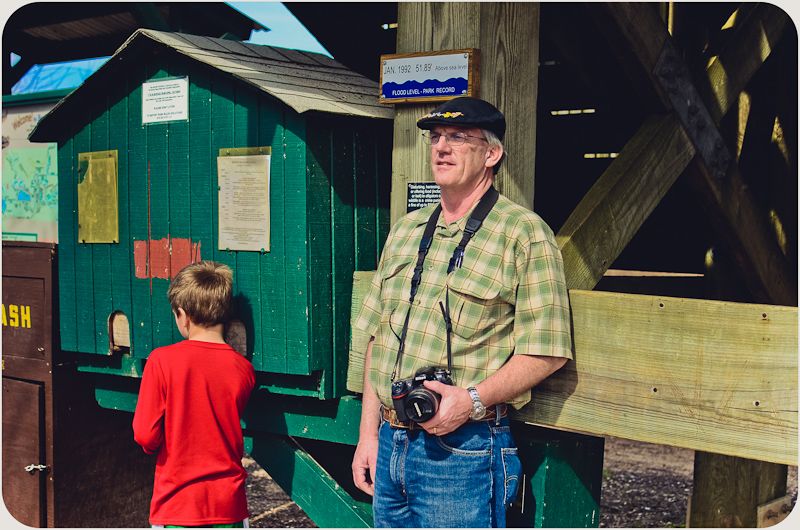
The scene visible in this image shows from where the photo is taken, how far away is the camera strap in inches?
115

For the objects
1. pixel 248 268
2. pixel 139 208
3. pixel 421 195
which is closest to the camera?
pixel 421 195

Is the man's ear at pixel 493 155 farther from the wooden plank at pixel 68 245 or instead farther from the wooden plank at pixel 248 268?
the wooden plank at pixel 68 245

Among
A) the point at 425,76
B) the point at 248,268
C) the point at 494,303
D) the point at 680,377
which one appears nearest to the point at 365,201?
the point at 248,268

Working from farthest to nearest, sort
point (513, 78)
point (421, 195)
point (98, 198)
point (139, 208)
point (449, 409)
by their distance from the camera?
point (98, 198) < point (139, 208) < point (421, 195) < point (513, 78) < point (449, 409)

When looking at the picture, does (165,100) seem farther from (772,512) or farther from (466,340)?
(772,512)

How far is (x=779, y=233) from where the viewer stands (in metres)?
5.91

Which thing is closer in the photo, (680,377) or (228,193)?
(680,377)

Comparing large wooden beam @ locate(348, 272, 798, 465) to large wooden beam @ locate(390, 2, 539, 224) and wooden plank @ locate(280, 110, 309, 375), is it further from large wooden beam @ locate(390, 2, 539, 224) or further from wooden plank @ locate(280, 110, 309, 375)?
wooden plank @ locate(280, 110, 309, 375)

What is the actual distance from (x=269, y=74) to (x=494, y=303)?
61.8 inches

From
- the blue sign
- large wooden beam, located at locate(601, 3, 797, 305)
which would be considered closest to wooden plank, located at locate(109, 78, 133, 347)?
the blue sign

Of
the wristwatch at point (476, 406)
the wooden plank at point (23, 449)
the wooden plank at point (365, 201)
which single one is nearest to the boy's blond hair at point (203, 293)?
the wooden plank at point (365, 201)

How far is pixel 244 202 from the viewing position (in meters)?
3.77

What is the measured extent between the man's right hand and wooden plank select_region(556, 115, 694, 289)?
3.39ft

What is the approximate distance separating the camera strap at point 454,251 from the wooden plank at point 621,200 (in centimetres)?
68
